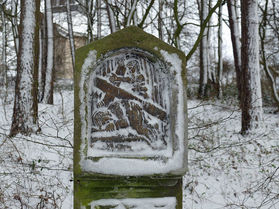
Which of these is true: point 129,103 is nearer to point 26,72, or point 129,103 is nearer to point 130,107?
point 130,107

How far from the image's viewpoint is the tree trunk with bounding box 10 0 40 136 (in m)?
5.50

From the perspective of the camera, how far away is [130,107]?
7.45ft

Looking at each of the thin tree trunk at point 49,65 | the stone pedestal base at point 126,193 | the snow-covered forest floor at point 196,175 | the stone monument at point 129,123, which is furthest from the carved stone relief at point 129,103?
the thin tree trunk at point 49,65

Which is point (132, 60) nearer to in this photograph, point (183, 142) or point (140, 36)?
point (140, 36)

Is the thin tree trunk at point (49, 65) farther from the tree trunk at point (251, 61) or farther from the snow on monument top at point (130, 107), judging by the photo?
the snow on monument top at point (130, 107)

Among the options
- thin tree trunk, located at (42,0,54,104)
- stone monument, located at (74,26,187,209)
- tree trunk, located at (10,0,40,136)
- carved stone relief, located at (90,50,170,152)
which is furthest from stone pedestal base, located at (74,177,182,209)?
thin tree trunk, located at (42,0,54,104)

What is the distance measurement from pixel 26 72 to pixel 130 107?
4061mm

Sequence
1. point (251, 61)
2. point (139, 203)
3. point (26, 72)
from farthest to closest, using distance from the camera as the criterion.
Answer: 1. point (251, 61)
2. point (26, 72)
3. point (139, 203)

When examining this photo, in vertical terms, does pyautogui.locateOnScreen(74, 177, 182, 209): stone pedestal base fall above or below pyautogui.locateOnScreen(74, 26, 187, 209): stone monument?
below

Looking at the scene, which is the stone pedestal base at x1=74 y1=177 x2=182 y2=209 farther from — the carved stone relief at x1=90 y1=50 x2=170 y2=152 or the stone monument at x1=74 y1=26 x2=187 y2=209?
the carved stone relief at x1=90 y1=50 x2=170 y2=152

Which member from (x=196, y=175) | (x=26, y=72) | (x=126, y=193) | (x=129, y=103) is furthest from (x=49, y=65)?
(x=126, y=193)

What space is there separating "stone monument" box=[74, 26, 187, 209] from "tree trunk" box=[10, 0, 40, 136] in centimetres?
377

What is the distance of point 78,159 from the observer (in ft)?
7.05

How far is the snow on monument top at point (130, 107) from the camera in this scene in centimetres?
215
